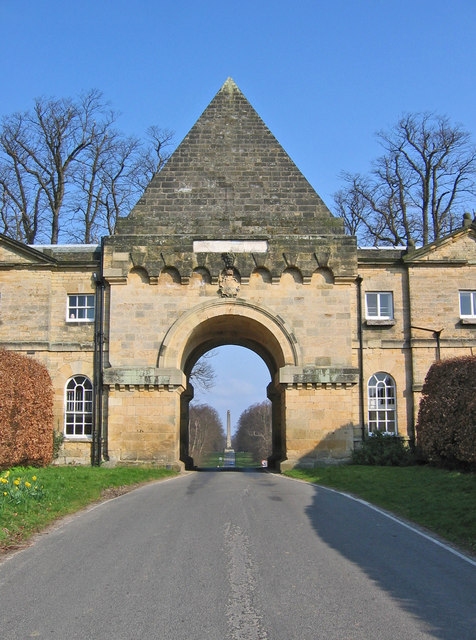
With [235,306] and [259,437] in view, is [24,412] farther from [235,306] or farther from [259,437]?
[259,437]

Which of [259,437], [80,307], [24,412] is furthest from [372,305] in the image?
[259,437]

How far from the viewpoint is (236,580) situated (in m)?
8.68

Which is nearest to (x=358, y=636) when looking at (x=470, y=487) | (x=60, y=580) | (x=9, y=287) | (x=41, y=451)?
(x=60, y=580)

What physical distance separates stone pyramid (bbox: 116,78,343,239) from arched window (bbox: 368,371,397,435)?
17.8 ft

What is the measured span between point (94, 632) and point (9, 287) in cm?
2057

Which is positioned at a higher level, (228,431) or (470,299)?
(470,299)

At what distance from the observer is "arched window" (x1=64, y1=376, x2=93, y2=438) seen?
25531 millimetres

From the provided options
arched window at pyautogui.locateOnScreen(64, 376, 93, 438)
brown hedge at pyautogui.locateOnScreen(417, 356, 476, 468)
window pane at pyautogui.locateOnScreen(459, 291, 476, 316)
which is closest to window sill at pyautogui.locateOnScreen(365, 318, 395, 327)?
window pane at pyautogui.locateOnScreen(459, 291, 476, 316)

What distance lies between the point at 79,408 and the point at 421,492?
13.7m

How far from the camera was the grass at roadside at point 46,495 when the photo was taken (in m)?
12.1

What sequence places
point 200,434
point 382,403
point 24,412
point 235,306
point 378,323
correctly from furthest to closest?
point 200,434, point 378,323, point 382,403, point 235,306, point 24,412

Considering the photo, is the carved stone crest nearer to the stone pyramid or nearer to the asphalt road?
the stone pyramid

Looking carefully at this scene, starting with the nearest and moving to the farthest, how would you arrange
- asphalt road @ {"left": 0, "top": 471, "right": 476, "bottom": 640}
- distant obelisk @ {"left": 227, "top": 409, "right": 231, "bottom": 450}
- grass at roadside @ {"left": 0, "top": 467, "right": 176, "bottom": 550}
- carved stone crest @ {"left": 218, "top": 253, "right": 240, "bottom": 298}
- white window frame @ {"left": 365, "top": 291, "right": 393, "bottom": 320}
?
asphalt road @ {"left": 0, "top": 471, "right": 476, "bottom": 640}
grass at roadside @ {"left": 0, "top": 467, "right": 176, "bottom": 550}
carved stone crest @ {"left": 218, "top": 253, "right": 240, "bottom": 298}
white window frame @ {"left": 365, "top": 291, "right": 393, "bottom": 320}
distant obelisk @ {"left": 227, "top": 409, "right": 231, "bottom": 450}

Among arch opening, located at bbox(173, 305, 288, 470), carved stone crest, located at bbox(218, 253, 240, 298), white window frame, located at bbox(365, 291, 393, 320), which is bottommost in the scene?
arch opening, located at bbox(173, 305, 288, 470)
